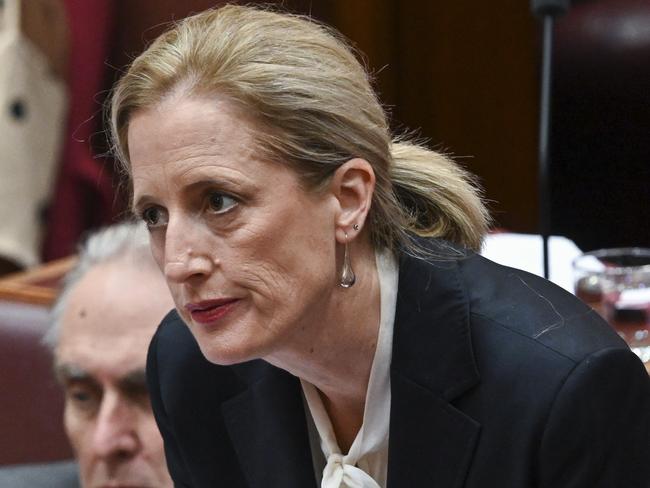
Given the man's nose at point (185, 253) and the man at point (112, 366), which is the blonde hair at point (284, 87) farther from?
the man at point (112, 366)

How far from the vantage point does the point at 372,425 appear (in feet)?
4.00

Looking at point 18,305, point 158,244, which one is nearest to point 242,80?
point 158,244

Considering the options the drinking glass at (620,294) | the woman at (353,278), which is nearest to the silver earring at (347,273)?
the woman at (353,278)

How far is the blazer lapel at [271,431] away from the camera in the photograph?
1.25m

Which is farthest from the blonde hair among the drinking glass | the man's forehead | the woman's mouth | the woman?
the man's forehead

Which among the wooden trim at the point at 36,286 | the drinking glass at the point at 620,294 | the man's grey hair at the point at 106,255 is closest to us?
the drinking glass at the point at 620,294

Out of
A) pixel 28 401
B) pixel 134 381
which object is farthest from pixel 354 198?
pixel 28 401

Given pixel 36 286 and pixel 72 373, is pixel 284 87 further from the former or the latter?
pixel 36 286

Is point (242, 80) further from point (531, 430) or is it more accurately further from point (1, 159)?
point (1, 159)

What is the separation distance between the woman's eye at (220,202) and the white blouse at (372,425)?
0.61 feet

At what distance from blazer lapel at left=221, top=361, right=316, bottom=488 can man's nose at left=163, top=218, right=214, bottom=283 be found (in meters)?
0.24

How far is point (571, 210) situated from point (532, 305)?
1258 millimetres

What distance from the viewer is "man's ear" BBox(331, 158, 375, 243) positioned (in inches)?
43.6

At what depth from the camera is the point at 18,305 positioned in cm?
189
